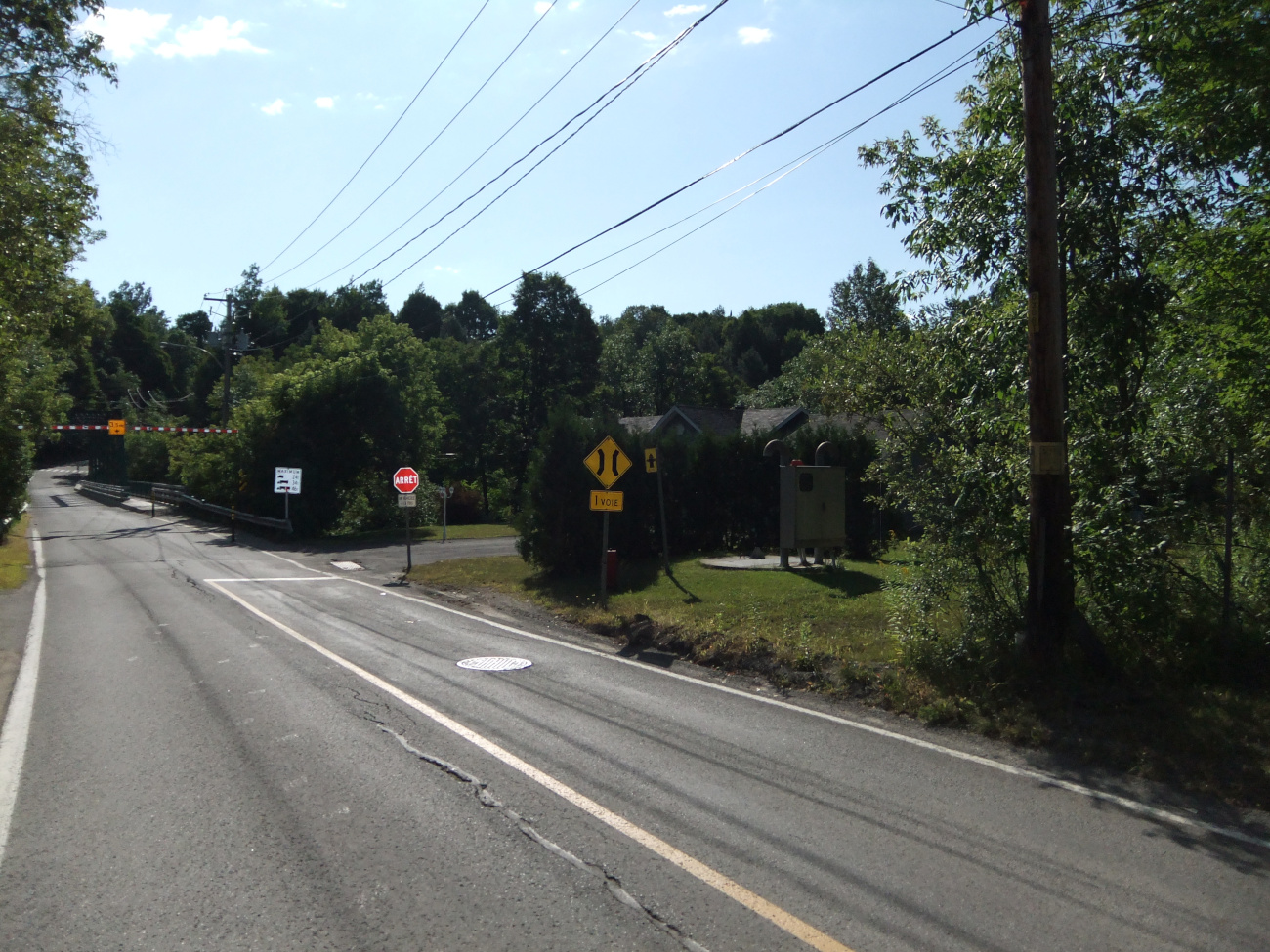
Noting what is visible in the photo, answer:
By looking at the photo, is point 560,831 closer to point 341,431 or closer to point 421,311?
point 341,431

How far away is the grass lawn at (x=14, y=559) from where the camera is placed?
63.9 ft

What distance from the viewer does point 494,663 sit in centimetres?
1099

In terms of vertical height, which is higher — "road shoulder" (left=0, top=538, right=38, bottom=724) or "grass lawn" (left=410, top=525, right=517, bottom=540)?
"grass lawn" (left=410, top=525, right=517, bottom=540)

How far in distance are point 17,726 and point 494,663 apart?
471cm

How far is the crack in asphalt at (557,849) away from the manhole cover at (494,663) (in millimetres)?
3193

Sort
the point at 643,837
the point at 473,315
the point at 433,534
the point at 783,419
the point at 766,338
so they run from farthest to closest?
the point at 473,315
the point at 766,338
the point at 783,419
the point at 433,534
the point at 643,837

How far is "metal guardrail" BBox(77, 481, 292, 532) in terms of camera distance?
33.8 metres

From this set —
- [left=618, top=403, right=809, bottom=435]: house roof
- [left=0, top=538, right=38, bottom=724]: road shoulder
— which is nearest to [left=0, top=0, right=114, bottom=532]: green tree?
[left=0, top=538, right=38, bottom=724]: road shoulder

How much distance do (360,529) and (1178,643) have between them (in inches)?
1390

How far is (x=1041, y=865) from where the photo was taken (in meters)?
5.02

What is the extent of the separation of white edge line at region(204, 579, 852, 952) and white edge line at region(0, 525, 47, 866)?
119 inches

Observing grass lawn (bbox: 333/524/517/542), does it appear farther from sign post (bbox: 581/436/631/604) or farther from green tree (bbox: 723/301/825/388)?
green tree (bbox: 723/301/825/388)

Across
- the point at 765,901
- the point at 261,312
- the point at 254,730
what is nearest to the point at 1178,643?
the point at 765,901

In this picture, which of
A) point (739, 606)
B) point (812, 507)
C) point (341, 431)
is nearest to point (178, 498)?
point (341, 431)
